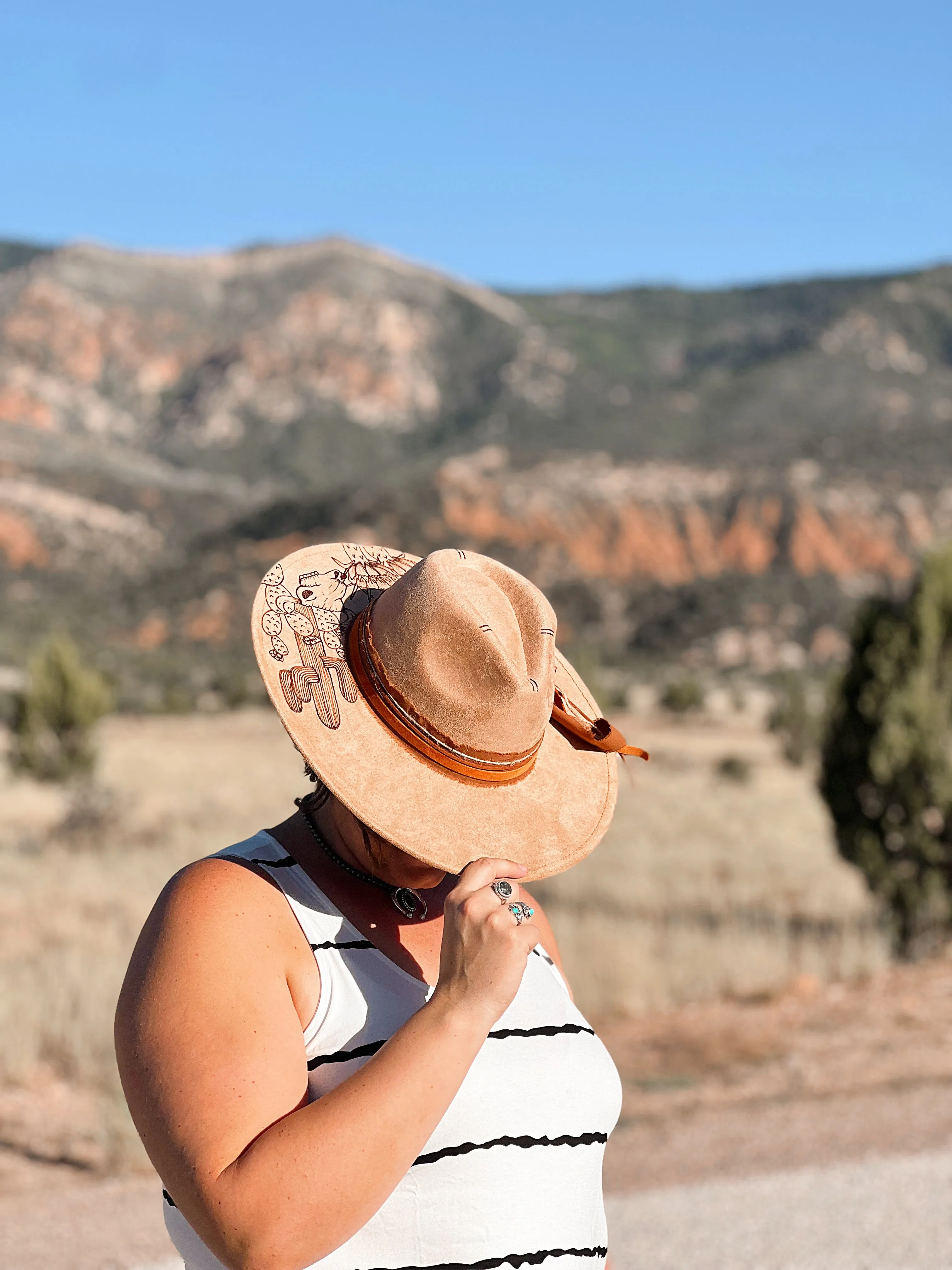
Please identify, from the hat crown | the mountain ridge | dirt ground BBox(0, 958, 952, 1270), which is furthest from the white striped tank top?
the mountain ridge

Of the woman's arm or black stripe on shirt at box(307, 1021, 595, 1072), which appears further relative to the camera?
black stripe on shirt at box(307, 1021, 595, 1072)

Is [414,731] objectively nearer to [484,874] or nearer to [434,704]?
[434,704]

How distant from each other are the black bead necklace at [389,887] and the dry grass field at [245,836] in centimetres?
460

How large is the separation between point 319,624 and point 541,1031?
64 centimetres

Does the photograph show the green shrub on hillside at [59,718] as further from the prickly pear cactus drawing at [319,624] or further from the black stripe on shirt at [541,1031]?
the black stripe on shirt at [541,1031]

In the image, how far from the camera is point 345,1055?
1487mm

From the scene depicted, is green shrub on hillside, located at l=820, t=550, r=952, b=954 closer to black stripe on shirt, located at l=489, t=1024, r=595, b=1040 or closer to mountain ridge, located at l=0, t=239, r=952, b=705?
mountain ridge, located at l=0, t=239, r=952, b=705

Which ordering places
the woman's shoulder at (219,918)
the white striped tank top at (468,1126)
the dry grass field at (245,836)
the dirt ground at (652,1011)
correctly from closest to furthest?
the woman's shoulder at (219,918) → the white striped tank top at (468,1126) → the dirt ground at (652,1011) → the dry grass field at (245,836)

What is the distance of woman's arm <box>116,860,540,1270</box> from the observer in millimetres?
1295

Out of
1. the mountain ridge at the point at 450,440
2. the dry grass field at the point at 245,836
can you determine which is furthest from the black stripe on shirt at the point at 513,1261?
the mountain ridge at the point at 450,440

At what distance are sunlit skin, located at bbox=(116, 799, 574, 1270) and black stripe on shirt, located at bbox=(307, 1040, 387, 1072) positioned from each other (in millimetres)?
56

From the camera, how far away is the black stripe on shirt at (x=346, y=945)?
1.52 m

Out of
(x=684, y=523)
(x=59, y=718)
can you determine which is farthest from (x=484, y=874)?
(x=684, y=523)

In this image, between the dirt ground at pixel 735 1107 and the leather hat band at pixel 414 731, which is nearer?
the leather hat band at pixel 414 731
